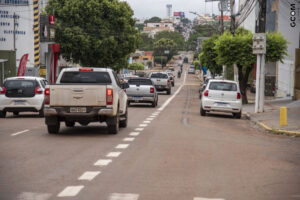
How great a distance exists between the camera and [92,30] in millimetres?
62219

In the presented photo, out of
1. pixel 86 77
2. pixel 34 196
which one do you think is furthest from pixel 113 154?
pixel 86 77

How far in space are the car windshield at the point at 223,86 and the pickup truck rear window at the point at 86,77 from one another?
32.6 ft

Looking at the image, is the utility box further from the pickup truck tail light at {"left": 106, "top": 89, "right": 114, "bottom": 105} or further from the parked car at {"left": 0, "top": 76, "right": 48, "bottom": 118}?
the pickup truck tail light at {"left": 106, "top": 89, "right": 114, "bottom": 105}

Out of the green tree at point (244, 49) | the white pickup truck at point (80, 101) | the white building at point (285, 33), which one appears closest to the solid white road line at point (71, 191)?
the white pickup truck at point (80, 101)

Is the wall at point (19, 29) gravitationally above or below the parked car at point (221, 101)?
above

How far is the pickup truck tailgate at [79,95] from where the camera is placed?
15375 mm

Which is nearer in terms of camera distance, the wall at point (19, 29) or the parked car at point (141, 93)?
the parked car at point (141, 93)

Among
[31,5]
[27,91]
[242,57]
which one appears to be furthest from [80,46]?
[27,91]

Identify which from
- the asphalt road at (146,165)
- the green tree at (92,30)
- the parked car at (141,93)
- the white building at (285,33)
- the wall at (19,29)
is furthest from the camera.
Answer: the green tree at (92,30)

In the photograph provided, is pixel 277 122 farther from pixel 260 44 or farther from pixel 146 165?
pixel 146 165

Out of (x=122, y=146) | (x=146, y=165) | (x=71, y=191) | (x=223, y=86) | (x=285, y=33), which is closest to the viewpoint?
(x=71, y=191)

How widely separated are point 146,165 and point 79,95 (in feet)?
17.7

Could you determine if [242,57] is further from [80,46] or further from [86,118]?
[80,46]

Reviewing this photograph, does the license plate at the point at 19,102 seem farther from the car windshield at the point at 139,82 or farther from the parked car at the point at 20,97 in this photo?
the car windshield at the point at 139,82
